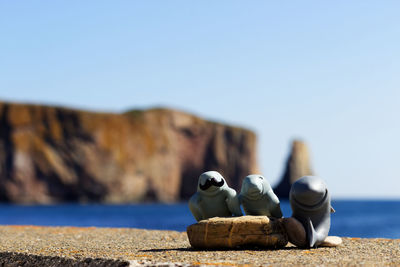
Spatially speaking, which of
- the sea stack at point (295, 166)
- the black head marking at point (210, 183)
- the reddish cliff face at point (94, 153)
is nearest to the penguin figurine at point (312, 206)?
the black head marking at point (210, 183)

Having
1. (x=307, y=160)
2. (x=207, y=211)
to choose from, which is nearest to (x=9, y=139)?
(x=307, y=160)

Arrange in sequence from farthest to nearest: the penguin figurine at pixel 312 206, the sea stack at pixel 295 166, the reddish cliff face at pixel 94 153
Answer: the sea stack at pixel 295 166, the reddish cliff face at pixel 94 153, the penguin figurine at pixel 312 206

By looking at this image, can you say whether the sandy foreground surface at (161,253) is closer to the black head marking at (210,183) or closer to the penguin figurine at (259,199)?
the penguin figurine at (259,199)

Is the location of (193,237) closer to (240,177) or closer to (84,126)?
(84,126)

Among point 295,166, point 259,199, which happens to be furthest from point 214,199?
point 295,166

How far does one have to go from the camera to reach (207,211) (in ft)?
32.5

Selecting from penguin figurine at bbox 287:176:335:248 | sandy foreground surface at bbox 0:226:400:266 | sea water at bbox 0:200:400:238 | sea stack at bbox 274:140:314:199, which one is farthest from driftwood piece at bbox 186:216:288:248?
sea stack at bbox 274:140:314:199

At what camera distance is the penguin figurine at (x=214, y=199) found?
9789 millimetres

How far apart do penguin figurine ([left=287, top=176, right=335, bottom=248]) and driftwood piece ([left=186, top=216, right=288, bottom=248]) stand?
41cm

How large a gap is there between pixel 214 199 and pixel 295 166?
70132 millimetres

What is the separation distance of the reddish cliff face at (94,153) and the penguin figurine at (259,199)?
48227mm

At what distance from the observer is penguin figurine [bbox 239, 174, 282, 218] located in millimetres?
9742

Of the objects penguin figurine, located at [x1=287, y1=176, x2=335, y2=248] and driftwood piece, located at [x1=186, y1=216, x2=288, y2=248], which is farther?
penguin figurine, located at [x1=287, y1=176, x2=335, y2=248]

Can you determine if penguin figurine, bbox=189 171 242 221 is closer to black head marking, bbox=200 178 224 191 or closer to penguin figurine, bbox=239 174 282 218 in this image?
black head marking, bbox=200 178 224 191
